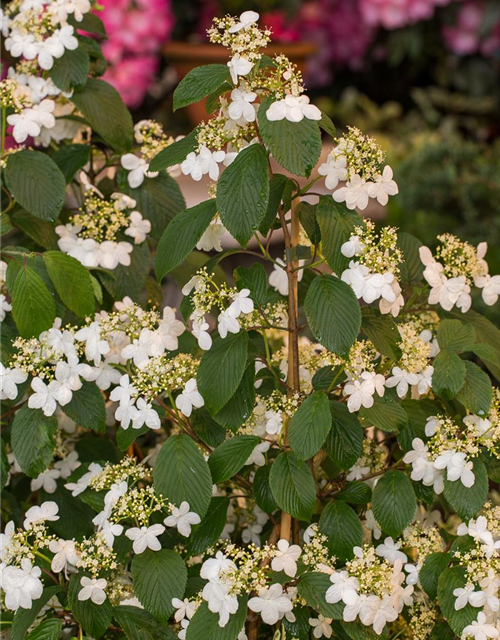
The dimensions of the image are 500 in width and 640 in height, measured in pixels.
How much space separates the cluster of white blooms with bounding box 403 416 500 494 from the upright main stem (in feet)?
0.39

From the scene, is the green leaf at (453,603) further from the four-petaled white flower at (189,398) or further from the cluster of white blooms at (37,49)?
the cluster of white blooms at (37,49)

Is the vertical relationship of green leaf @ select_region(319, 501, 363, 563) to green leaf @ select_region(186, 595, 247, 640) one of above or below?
below

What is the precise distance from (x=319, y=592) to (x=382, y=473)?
0.51 feet

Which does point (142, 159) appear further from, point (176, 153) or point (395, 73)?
point (395, 73)

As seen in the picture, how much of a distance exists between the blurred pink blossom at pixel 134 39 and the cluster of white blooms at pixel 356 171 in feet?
7.75

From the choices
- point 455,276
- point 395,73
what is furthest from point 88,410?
point 395,73

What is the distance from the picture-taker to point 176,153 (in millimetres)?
810

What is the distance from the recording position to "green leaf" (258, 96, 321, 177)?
2.39 ft

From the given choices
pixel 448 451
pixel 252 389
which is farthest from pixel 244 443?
pixel 448 451

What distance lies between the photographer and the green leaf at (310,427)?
74 centimetres

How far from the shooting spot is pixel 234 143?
790 millimetres

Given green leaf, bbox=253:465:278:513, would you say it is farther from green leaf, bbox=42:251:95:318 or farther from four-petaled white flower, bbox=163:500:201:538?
green leaf, bbox=42:251:95:318

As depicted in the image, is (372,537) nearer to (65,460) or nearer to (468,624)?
(468,624)

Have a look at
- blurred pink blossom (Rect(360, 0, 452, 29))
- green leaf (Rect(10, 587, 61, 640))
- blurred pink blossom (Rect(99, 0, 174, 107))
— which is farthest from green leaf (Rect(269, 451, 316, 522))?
blurred pink blossom (Rect(360, 0, 452, 29))
